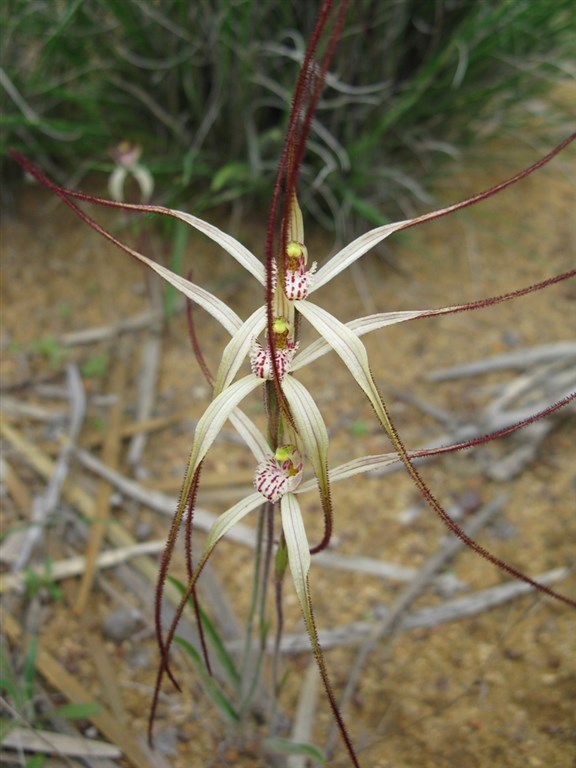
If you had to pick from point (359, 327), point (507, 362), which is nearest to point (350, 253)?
point (359, 327)

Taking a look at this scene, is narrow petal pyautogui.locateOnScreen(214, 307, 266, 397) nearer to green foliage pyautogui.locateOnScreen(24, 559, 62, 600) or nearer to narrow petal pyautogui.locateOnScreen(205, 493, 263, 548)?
narrow petal pyautogui.locateOnScreen(205, 493, 263, 548)

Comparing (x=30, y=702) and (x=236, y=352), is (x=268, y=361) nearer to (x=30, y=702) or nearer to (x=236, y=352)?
(x=236, y=352)

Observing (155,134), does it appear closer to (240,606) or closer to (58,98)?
(58,98)

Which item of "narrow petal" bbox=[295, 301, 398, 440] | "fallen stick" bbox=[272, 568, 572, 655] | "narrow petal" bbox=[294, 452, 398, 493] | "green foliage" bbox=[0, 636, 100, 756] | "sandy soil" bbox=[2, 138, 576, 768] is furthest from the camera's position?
"fallen stick" bbox=[272, 568, 572, 655]

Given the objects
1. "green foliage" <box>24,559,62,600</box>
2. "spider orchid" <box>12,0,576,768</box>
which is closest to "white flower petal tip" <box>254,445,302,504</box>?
"spider orchid" <box>12,0,576,768</box>

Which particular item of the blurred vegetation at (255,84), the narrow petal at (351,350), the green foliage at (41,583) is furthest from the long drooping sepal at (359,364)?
the blurred vegetation at (255,84)

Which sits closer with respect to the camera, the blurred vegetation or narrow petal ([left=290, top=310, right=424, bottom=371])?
narrow petal ([left=290, top=310, right=424, bottom=371])

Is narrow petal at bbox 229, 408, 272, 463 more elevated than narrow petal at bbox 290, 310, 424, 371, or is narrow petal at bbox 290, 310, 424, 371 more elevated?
narrow petal at bbox 290, 310, 424, 371

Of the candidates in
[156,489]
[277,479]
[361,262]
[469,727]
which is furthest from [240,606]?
[361,262]
